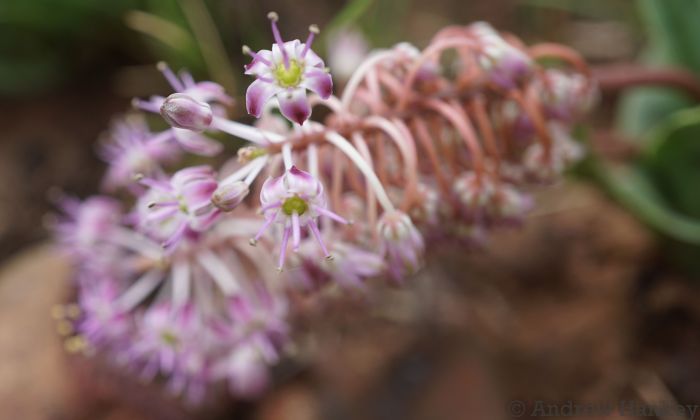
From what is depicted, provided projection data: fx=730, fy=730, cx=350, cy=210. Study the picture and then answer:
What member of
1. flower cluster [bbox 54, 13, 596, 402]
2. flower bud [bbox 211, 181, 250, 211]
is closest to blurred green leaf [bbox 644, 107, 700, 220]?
flower cluster [bbox 54, 13, 596, 402]

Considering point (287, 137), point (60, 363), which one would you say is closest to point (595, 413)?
point (287, 137)

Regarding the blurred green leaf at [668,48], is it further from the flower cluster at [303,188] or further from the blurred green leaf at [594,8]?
the blurred green leaf at [594,8]

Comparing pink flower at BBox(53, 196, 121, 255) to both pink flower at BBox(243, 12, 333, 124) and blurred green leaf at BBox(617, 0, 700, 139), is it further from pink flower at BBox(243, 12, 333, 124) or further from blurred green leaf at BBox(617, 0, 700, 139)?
blurred green leaf at BBox(617, 0, 700, 139)

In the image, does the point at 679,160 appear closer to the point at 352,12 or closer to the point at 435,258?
the point at 435,258

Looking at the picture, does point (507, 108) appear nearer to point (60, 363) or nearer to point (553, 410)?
point (553, 410)

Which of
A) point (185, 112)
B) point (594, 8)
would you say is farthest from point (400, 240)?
point (594, 8)

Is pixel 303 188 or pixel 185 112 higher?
pixel 185 112
